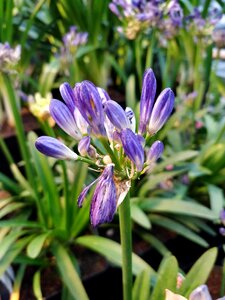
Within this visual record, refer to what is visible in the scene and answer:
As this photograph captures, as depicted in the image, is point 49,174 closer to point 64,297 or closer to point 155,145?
point 64,297

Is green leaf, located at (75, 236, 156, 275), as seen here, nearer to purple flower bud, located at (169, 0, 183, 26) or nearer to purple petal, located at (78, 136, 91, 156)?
purple petal, located at (78, 136, 91, 156)

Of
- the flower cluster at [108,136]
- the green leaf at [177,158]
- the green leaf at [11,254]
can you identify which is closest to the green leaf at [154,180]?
the green leaf at [177,158]

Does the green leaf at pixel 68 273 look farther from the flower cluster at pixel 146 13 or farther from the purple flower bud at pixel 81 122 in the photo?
the flower cluster at pixel 146 13

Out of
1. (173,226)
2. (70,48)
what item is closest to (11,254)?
(173,226)

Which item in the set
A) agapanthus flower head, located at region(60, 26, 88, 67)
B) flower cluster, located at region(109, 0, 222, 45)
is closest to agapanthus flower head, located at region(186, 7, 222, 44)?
flower cluster, located at region(109, 0, 222, 45)

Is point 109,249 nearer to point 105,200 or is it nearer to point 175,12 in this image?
point 105,200

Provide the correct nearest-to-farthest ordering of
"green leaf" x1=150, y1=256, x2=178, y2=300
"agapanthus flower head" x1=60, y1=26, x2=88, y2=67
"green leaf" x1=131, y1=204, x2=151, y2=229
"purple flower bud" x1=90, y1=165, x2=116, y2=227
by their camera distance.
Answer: "purple flower bud" x1=90, y1=165, x2=116, y2=227 < "green leaf" x1=150, y1=256, x2=178, y2=300 < "green leaf" x1=131, y1=204, x2=151, y2=229 < "agapanthus flower head" x1=60, y1=26, x2=88, y2=67

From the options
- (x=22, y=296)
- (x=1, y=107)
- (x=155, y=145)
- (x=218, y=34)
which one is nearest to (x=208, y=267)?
(x=155, y=145)
